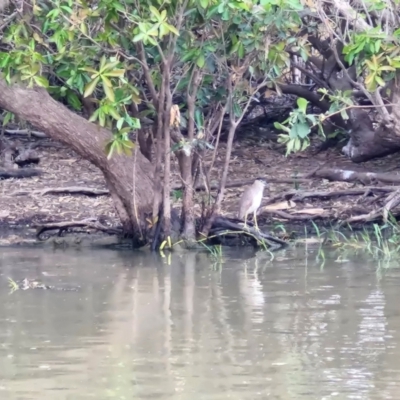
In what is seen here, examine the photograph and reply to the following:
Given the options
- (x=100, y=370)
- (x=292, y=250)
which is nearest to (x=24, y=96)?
(x=292, y=250)

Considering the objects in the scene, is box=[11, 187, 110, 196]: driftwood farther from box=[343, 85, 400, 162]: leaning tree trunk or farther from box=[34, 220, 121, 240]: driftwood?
box=[343, 85, 400, 162]: leaning tree trunk

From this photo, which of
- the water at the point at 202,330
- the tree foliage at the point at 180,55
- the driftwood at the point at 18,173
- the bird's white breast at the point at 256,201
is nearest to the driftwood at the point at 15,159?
the driftwood at the point at 18,173

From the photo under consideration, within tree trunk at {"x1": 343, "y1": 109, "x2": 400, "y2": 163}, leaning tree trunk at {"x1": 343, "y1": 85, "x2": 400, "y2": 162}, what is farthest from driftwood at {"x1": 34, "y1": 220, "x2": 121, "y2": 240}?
tree trunk at {"x1": 343, "y1": 109, "x2": 400, "y2": 163}

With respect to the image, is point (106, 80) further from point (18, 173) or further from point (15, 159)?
point (15, 159)

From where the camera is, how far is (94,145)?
9648 millimetres

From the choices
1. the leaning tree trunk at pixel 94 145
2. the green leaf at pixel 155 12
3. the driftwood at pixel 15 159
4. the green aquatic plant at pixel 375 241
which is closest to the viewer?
the green leaf at pixel 155 12

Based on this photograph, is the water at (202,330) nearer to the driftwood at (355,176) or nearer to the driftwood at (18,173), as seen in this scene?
the driftwood at (355,176)

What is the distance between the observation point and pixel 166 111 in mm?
9414

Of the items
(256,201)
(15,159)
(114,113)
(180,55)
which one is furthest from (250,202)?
(15,159)

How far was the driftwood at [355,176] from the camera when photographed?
12.2 m

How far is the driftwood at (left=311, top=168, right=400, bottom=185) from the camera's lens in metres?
12.2

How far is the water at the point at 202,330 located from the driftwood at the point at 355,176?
325 centimetres

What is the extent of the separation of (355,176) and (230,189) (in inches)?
63.1

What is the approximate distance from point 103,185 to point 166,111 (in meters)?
3.90
